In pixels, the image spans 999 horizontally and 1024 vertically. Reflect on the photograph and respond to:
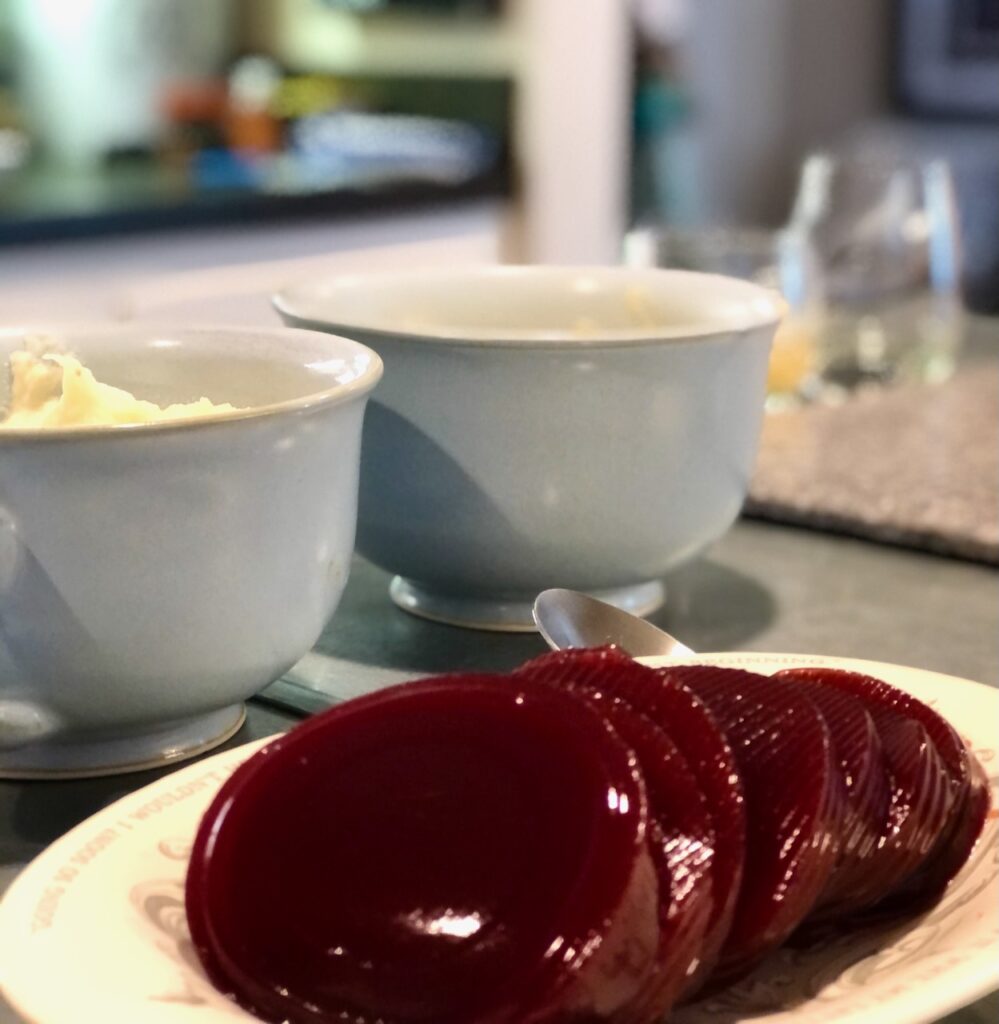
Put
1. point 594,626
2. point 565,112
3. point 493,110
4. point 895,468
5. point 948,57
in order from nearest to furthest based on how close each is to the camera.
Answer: point 594,626 < point 895,468 < point 565,112 < point 493,110 < point 948,57

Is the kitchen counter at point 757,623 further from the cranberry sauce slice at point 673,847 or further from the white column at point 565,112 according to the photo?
the white column at point 565,112

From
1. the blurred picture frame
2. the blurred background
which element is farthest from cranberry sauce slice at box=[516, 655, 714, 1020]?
the blurred picture frame

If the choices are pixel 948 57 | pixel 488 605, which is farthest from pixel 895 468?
pixel 948 57

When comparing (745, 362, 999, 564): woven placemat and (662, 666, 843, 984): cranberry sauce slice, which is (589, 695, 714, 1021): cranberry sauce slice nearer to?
(662, 666, 843, 984): cranberry sauce slice

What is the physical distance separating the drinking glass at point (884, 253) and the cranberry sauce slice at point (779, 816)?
3.15 feet

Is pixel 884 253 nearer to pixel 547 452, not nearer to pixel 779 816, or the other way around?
pixel 547 452

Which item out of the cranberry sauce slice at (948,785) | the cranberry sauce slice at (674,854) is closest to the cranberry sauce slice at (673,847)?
the cranberry sauce slice at (674,854)

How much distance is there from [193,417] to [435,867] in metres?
0.20

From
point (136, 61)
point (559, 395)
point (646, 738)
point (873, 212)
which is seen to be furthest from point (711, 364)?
point (136, 61)

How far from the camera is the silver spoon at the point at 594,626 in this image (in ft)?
2.13

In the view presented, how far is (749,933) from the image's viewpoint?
15.7 inches

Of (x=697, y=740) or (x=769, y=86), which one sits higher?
(x=769, y=86)

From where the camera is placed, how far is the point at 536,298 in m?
0.86

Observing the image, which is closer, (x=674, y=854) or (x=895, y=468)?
(x=674, y=854)
